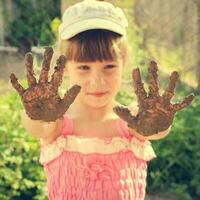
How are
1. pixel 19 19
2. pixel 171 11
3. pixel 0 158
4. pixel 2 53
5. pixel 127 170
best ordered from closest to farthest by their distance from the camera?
pixel 127 170 → pixel 0 158 → pixel 171 11 → pixel 2 53 → pixel 19 19

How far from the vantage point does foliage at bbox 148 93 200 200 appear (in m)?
4.25

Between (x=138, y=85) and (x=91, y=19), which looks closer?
(x=138, y=85)

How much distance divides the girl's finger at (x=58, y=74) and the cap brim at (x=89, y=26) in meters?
0.19

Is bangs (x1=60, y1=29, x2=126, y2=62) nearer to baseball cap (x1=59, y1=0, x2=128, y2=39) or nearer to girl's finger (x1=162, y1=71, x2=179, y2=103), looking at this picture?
baseball cap (x1=59, y1=0, x2=128, y2=39)

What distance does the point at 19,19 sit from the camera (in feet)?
30.6

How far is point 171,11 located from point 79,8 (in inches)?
174

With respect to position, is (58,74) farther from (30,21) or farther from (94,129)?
(30,21)

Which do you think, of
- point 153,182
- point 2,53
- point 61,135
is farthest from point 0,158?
point 2,53

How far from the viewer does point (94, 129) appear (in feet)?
7.22

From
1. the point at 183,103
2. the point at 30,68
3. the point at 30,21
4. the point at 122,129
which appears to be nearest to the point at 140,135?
the point at 122,129

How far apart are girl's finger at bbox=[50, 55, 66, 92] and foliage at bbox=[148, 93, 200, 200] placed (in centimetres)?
239

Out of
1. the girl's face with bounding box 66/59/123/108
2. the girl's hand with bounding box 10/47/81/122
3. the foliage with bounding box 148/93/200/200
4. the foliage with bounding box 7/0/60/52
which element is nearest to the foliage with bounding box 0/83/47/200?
the foliage with bounding box 148/93/200/200

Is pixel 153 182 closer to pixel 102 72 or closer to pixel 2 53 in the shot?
pixel 102 72

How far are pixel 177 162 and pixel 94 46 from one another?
236 cm
